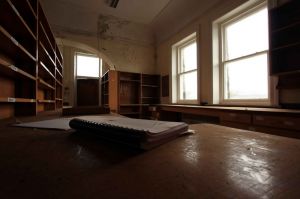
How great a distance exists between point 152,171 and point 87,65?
6.99m

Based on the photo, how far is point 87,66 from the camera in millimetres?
6664

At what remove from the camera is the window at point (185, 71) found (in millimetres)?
4047

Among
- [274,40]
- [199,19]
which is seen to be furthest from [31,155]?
[199,19]

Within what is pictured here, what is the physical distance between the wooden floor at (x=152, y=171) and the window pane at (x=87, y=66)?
6512mm

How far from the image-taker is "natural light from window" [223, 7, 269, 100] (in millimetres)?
2559

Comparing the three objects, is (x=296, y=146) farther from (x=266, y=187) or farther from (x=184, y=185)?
(x=184, y=185)

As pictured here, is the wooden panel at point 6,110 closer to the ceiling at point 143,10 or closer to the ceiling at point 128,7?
the ceiling at point 143,10

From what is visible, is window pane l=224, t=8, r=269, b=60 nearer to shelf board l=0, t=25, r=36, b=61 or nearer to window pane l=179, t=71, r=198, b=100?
window pane l=179, t=71, r=198, b=100

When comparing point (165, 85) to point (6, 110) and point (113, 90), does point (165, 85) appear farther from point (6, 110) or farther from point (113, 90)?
point (6, 110)

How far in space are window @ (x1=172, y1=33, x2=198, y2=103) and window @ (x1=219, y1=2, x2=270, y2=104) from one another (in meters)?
0.80

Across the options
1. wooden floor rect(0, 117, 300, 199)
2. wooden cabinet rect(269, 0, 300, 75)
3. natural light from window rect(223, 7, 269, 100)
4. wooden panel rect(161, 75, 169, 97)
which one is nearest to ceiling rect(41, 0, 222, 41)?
natural light from window rect(223, 7, 269, 100)

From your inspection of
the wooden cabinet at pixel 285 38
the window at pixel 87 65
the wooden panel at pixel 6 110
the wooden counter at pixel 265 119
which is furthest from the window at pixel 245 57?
the window at pixel 87 65

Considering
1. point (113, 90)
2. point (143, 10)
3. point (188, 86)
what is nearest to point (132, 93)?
point (113, 90)

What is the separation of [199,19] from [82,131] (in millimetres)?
3758
